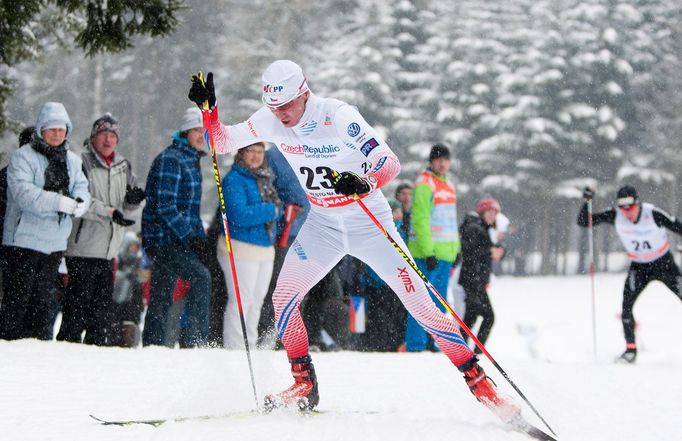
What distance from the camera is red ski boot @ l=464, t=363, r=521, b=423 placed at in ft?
15.2

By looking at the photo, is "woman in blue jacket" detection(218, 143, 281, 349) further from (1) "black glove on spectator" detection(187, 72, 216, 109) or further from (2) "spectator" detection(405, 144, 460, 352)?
(1) "black glove on spectator" detection(187, 72, 216, 109)

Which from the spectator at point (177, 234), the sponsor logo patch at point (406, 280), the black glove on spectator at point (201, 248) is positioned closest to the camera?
the sponsor logo patch at point (406, 280)

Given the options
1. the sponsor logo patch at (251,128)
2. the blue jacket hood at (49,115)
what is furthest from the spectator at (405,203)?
the sponsor logo patch at (251,128)

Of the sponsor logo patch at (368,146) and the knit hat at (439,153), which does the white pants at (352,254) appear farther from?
the knit hat at (439,153)

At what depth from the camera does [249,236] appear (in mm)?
7301

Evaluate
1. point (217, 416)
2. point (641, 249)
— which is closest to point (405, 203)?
point (641, 249)

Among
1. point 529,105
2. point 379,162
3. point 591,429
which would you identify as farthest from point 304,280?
point 529,105

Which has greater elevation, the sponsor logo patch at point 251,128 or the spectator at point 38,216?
the sponsor logo patch at point 251,128

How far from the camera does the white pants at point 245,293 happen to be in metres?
7.25

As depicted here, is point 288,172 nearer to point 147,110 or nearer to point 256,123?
point 256,123

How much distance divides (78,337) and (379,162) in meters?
3.59

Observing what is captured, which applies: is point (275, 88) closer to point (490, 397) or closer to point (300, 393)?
point (300, 393)

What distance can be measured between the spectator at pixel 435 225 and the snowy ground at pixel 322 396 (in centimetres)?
94

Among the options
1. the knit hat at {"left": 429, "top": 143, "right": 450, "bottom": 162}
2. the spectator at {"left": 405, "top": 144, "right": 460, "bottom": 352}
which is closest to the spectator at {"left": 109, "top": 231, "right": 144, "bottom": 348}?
the spectator at {"left": 405, "top": 144, "right": 460, "bottom": 352}
